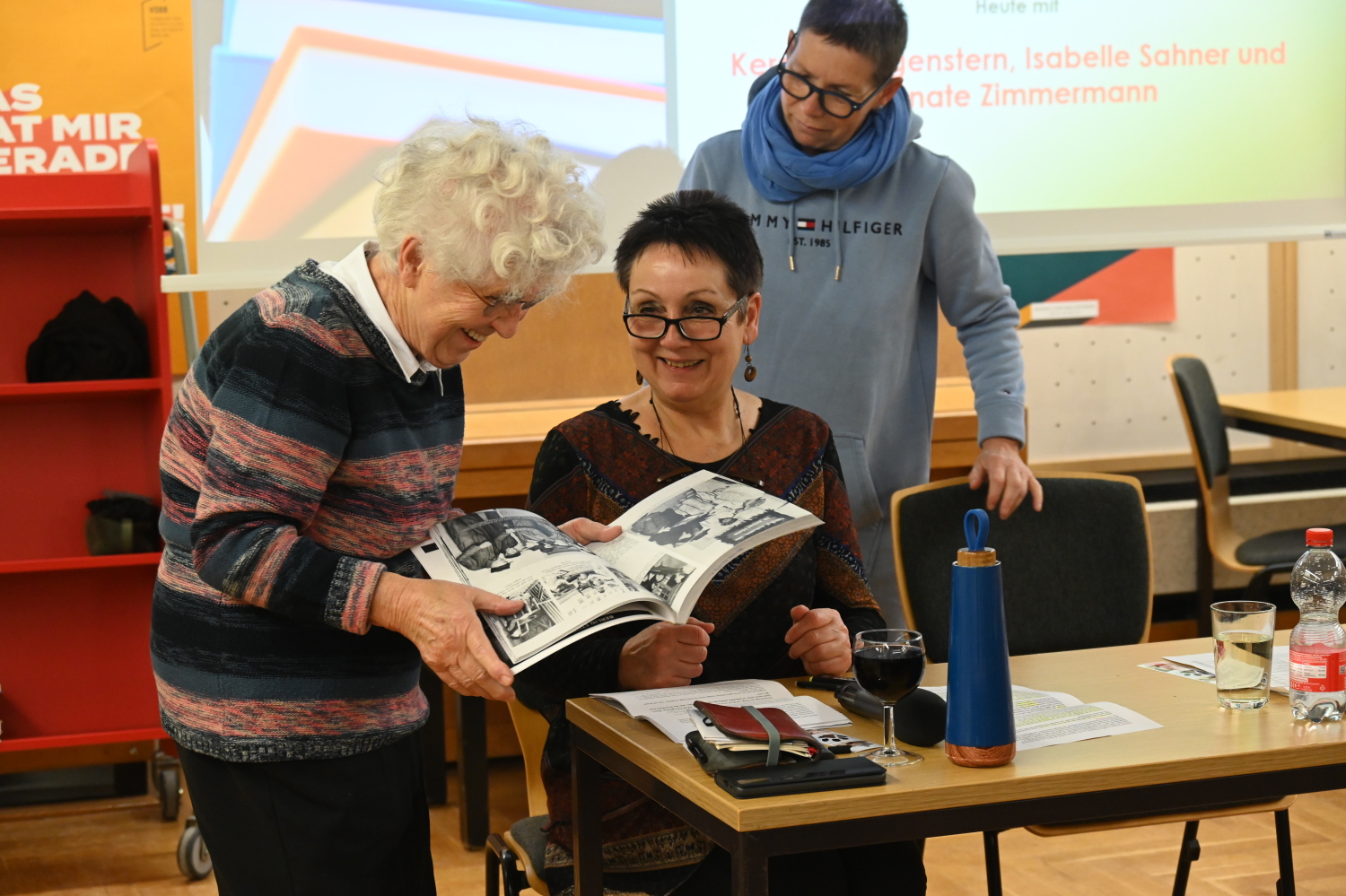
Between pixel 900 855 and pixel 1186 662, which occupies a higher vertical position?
pixel 1186 662

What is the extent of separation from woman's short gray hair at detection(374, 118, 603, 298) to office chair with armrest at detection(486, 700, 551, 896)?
2.05 ft

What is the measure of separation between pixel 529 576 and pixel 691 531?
0.79ft

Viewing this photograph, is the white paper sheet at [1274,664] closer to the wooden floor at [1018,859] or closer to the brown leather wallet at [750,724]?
the brown leather wallet at [750,724]

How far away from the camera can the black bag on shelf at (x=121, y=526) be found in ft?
10.5

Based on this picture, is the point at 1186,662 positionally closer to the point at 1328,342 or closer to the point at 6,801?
the point at 6,801

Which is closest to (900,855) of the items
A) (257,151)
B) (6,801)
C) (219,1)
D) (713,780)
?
(713,780)

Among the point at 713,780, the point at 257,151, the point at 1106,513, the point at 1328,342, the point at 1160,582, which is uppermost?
the point at 257,151

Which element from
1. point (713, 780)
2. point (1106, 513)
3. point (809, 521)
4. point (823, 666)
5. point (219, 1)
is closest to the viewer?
point (713, 780)

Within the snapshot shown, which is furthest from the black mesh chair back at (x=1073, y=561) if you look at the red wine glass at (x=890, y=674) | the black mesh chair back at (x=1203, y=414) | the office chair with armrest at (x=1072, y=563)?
Answer: the black mesh chair back at (x=1203, y=414)

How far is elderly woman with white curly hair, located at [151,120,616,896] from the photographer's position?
4.29ft

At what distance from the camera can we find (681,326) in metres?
1.91

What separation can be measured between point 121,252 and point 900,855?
102 inches

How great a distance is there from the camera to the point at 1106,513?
2.36 meters

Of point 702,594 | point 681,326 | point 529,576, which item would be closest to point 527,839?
point 702,594
